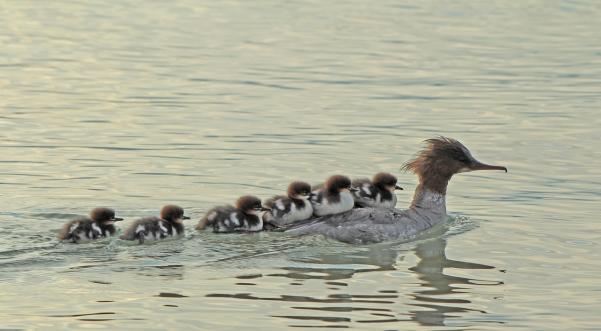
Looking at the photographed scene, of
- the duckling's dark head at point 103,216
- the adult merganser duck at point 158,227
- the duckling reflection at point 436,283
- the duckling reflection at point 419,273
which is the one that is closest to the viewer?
the duckling reflection at point 436,283

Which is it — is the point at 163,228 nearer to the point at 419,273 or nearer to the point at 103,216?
the point at 103,216

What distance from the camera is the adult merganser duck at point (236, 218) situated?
36.6 feet

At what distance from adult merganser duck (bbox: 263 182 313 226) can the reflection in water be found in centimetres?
65

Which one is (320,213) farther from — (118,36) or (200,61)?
(118,36)

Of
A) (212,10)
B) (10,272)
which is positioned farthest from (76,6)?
(10,272)

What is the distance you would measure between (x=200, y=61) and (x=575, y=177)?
7192mm

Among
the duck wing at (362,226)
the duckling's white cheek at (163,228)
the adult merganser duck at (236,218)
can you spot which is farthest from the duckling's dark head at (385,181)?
the duckling's white cheek at (163,228)

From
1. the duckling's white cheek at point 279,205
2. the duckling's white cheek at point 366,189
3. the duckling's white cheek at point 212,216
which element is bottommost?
the duckling's white cheek at point 212,216

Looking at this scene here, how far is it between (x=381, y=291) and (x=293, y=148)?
4.99 metres

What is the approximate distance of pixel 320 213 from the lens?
11695 mm

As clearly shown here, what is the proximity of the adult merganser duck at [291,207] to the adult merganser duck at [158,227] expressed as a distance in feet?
2.76

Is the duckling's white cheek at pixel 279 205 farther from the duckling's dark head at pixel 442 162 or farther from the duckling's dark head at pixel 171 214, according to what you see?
the duckling's dark head at pixel 442 162

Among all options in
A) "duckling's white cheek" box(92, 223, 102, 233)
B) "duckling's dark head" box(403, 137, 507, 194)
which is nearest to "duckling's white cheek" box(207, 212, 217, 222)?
"duckling's white cheek" box(92, 223, 102, 233)

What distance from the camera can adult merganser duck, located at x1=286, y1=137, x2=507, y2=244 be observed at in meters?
11.4
